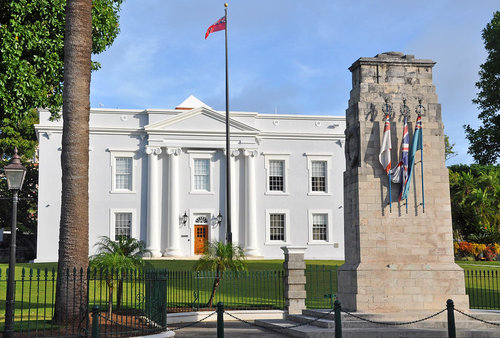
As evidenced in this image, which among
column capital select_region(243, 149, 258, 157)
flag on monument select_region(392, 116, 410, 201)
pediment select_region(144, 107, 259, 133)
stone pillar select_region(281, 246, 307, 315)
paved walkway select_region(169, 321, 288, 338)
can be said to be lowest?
paved walkway select_region(169, 321, 288, 338)

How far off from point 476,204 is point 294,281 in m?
26.5

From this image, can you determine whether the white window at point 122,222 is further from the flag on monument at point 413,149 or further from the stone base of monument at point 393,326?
the flag on monument at point 413,149

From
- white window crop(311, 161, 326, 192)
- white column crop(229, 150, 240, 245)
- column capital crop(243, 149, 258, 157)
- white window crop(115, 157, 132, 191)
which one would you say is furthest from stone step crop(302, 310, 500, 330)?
white window crop(311, 161, 326, 192)

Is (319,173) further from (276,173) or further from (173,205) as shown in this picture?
(173,205)

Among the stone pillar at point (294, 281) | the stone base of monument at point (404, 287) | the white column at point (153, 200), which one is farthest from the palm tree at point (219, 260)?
the white column at point (153, 200)

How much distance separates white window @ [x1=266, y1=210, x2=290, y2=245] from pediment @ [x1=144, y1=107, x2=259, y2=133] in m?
5.83

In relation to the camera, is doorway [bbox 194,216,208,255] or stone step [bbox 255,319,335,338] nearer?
stone step [bbox 255,319,335,338]

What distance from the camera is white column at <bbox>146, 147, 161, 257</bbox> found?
37.9 m

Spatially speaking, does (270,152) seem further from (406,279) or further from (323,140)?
(406,279)

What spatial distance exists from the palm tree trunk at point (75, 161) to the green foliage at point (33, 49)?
19.1 ft

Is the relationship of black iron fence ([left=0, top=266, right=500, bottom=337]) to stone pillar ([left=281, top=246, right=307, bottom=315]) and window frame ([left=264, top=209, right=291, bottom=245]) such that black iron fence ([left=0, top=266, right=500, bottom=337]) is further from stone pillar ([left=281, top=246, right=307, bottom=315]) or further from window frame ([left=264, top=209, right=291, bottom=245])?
window frame ([left=264, top=209, right=291, bottom=245])

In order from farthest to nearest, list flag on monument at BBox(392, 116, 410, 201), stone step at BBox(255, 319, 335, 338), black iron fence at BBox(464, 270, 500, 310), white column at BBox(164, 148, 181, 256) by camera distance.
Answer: white column at BBox(164, 148, 181, 256)
black iron fence at BBox(464, 270, 500, 310)
flag on monument at BBox(392, 116, 410, 201)
stone step at BBox(255, 319, 335, 338)

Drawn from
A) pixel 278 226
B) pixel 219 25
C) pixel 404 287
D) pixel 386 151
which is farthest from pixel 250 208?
pixel 404 287

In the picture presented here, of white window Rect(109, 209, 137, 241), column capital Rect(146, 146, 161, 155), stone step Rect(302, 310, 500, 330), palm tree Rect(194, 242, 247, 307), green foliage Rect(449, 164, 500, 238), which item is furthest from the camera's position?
green foliage Rect(449, 164, 500, 238)
